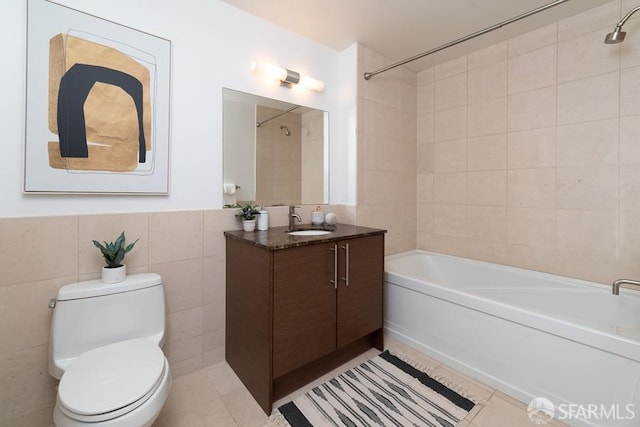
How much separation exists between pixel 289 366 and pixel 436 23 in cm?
254

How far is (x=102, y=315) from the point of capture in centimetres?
130

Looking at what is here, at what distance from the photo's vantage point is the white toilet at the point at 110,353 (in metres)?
0.94

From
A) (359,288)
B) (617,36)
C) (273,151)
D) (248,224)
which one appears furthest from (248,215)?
(617,36)

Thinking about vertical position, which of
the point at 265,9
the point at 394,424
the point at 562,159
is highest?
the point at 265,9

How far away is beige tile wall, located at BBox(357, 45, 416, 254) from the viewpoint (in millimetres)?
2393

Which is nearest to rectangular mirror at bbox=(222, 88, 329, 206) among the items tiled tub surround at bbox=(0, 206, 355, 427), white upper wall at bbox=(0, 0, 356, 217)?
white upper wall at bbox=(0, 0, 356, 217)

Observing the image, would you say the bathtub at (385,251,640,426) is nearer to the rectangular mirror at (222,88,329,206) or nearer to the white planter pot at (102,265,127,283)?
the rectangular mirror at (222,88,329,206)

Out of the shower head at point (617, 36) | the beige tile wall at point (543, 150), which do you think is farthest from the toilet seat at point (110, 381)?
the shower head at point (617, 36)

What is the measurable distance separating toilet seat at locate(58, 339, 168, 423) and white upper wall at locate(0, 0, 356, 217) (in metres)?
0.72

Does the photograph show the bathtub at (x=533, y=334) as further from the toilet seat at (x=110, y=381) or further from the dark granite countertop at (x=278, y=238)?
the toilet seat at (x=110, y=381)

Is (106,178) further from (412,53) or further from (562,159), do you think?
(562,159)

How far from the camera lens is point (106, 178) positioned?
1435 mm

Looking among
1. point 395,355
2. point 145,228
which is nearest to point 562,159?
point 395,355

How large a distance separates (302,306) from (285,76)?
1593 mm
